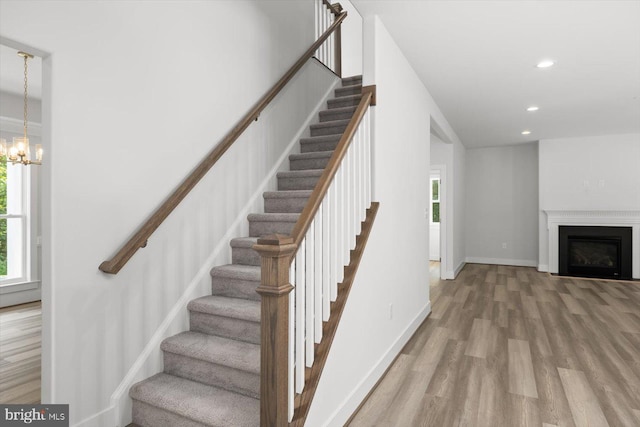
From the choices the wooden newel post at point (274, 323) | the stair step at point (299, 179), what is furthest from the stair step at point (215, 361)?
the stair step at point (299, 179)

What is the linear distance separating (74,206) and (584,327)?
4.73 m

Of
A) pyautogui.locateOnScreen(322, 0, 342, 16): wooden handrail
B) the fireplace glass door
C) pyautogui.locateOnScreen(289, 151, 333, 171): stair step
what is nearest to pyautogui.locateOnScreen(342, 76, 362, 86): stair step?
pyautogui.locateOnScreen(322, 0, 342, 16): wooden handrail

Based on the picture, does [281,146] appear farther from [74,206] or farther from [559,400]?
[559,400]

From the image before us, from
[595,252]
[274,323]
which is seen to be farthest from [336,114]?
[595,252]

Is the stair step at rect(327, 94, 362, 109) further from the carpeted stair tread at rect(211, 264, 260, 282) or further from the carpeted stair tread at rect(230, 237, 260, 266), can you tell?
the carpeted stair tread at rect(211, 264, 260, 282)

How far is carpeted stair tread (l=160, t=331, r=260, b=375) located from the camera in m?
2.06

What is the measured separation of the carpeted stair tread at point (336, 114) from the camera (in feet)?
14.1

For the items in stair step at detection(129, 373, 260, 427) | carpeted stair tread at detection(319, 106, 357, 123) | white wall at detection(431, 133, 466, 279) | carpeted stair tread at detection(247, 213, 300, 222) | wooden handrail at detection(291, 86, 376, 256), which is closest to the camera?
wooden handrail at detection(291, 86, 376, 256)

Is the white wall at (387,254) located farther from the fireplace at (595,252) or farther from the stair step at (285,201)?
the fireplace at (595,252)

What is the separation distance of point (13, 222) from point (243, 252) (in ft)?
13.0

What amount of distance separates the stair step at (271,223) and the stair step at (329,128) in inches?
56.8

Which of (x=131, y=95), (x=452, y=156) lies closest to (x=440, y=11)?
(x=131, y=95)

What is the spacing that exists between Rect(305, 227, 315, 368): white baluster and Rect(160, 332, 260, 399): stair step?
1.13 ft

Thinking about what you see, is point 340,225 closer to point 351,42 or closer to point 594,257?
point 351,42
